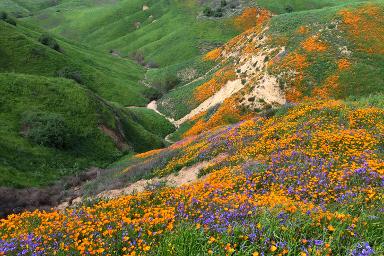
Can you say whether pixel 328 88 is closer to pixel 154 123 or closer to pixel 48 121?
pixel 154 123

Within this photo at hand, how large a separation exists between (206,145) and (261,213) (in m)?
15.2

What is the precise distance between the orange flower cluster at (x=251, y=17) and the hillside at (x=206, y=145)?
1.46 metres

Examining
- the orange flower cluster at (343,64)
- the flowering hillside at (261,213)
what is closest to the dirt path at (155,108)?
the orange flower cluster at (343,64)

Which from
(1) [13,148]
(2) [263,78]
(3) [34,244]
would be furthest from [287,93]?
(3) [34,244]

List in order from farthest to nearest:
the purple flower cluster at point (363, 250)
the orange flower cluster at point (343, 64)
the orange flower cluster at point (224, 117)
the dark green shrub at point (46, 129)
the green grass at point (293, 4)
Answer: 1. the green grass at point (293, 4)
2. the orange flower cluster at point (224, 117)
3. the orange flower cluster at point (343, 64)
4. the dark green shrub at point (46, 129)
5. the purple flower cluster at point (363, 250)

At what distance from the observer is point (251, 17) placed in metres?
108

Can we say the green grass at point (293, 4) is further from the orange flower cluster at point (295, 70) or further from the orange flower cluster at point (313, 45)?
the orange flower cluster at point (295, 70)

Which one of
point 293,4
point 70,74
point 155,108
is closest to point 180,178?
point 155,108

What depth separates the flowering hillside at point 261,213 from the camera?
7.24m

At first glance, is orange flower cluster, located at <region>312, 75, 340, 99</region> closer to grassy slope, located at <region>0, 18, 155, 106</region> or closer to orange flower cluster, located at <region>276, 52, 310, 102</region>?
orange flower cluster, located at <region>276, 52, 310, 102</region>

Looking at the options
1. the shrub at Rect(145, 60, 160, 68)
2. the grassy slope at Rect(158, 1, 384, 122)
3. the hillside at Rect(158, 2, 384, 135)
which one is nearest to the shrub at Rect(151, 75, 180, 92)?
the hillside at Rect(158, 2, 384, 135)

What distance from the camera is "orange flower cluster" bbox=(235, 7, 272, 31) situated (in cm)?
10644

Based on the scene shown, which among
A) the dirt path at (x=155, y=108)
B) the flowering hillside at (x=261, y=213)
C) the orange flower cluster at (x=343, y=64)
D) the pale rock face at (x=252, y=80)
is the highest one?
the flowering hillside at (x=261, y=213)

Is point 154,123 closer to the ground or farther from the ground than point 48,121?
closer to the ground
